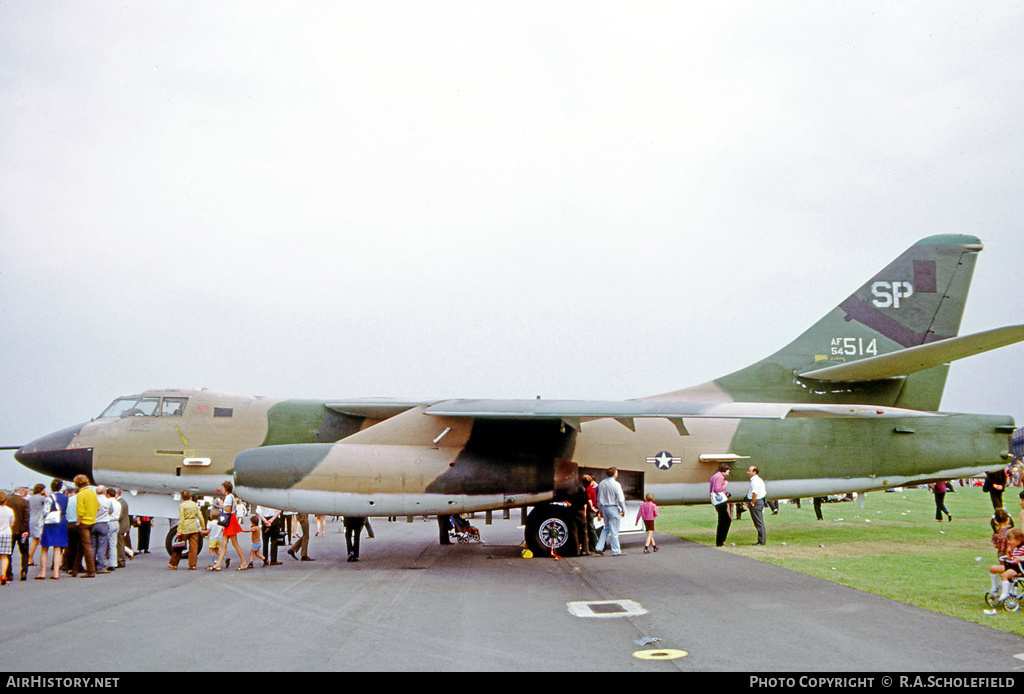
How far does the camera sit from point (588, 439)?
48.4 ft

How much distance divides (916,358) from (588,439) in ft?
20.4

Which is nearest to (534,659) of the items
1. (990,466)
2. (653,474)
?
(653,474)

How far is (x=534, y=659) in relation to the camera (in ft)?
19.2

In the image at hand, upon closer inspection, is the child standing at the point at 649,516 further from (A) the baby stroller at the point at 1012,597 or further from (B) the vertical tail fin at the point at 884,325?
(A) the baby stroller at the point at 1012,597

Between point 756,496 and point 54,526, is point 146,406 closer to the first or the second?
point 54,526

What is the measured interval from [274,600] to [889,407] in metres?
12.9

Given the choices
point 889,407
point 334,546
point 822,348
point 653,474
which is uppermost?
point 822,348

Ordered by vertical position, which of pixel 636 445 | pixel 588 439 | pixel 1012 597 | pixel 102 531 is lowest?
pixel 102 531

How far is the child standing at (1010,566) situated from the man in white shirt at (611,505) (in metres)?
6.90

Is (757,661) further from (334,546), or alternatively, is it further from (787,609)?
(334,546)

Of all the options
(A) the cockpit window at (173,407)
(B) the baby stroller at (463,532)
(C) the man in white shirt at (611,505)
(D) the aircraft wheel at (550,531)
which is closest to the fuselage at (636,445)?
(A) the cockpit window at (173,407)

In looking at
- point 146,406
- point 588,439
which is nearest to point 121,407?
point 146,406

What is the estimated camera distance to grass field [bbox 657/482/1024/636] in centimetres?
841

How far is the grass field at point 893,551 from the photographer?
8.41 metres
